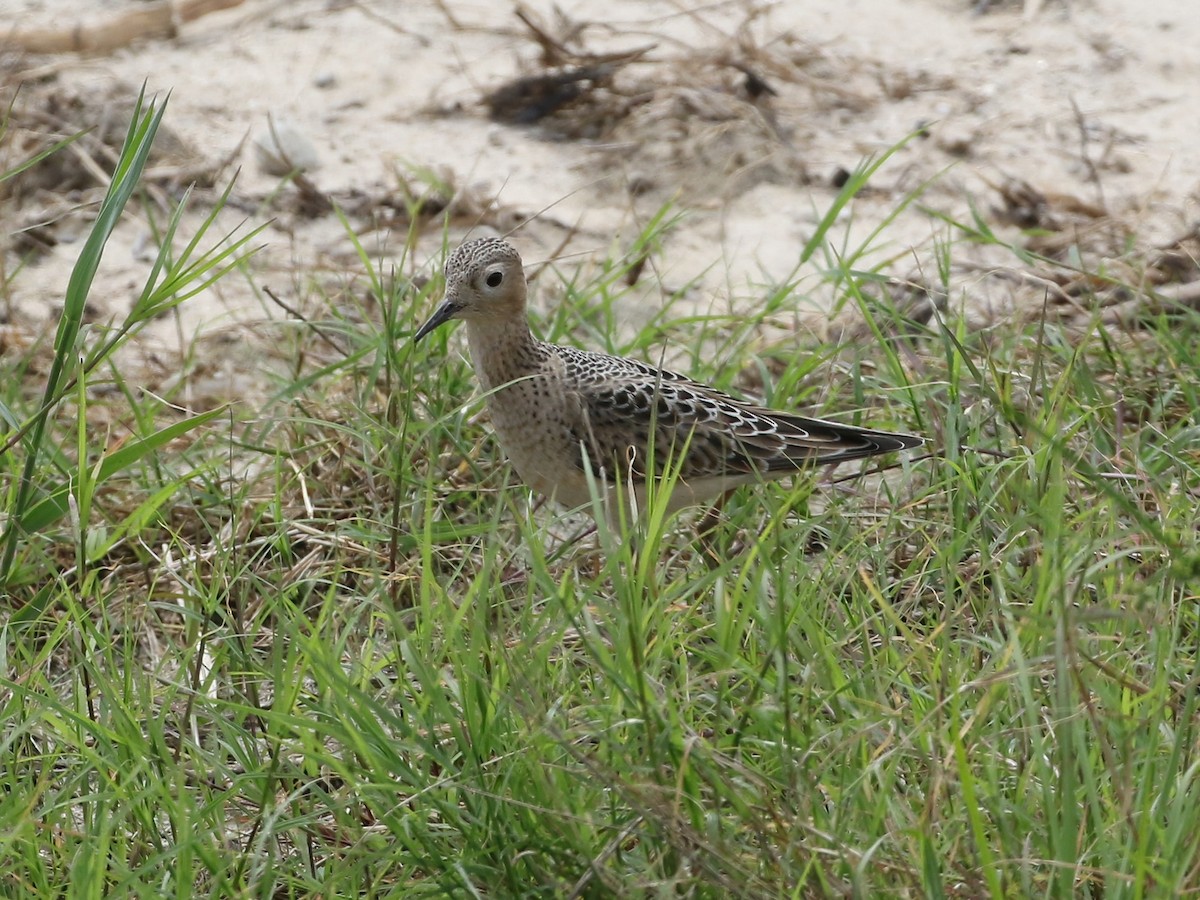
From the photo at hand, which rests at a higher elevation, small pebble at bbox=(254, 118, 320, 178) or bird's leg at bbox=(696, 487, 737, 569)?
small pebble at bbox=(254, 118, 320, 178)

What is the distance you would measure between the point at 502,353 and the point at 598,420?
1.27ft

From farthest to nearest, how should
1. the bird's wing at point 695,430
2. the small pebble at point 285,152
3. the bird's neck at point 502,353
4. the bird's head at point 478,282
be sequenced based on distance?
the small pebble at point 285,152
the bird's neck at point 502,353
the bird's head at point 478,282
the bird's wing at point 695,430

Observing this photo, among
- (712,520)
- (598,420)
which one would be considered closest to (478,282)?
(598,420)

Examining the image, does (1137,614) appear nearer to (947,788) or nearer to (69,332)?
→ (947,788)

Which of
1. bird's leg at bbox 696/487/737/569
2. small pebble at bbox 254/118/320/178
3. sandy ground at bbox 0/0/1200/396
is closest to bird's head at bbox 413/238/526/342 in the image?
bird's leg at bbox 696/487/737/569

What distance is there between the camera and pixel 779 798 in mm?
3119

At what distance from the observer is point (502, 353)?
15.8 feet

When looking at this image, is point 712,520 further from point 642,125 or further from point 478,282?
point 642,125

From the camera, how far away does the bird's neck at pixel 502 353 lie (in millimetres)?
4801

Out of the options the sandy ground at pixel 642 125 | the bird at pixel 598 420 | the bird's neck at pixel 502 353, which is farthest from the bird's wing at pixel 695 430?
the sandy ground at pixel 642 125

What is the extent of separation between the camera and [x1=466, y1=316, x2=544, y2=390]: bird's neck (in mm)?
4801

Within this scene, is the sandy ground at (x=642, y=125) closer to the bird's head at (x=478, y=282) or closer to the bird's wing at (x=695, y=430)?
the bird's wing at (x=695, y=430)

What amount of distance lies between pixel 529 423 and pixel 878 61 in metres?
4.11

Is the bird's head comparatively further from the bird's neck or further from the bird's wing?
the bird's wing
